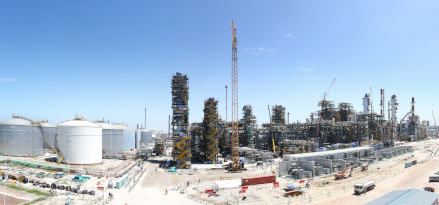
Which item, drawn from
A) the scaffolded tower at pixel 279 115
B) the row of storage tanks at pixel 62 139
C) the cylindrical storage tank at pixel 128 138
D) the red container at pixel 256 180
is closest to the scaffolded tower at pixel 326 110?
the scaffolded tower at pixel 279 115

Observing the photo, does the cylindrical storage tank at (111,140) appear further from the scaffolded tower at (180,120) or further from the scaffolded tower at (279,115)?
the scaffolded tower at (279,115)

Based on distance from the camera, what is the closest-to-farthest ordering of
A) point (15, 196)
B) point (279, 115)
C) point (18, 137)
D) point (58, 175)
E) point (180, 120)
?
point (15, 196)
point (58, 175)
point (18, 137)
point (180, 120)
point (279, 115)

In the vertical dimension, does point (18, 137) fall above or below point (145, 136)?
above

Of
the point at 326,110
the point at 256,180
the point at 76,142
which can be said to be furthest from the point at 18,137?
the point at 326,110

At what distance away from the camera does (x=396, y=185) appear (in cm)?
5675

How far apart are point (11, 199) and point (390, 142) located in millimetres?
153911

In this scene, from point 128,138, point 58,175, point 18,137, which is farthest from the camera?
point 128,138

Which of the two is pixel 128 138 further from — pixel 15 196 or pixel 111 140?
pixel 15 196

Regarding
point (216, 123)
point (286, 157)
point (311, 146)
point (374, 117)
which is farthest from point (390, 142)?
point (216, 123)

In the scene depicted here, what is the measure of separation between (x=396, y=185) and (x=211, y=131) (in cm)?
5520

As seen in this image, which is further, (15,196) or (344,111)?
(344,111)

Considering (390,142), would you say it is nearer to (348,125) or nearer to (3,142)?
(348,125)

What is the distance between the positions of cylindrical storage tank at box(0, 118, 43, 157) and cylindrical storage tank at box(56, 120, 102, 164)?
38.1 feet

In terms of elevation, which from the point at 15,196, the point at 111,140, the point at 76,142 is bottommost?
the point at 15,196
